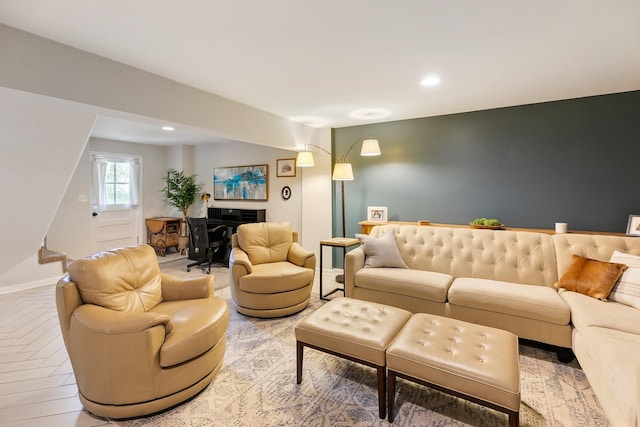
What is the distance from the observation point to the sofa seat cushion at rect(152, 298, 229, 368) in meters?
1.71

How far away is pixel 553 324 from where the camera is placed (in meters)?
2.26

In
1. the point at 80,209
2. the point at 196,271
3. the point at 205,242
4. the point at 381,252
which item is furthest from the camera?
the point at 80,209

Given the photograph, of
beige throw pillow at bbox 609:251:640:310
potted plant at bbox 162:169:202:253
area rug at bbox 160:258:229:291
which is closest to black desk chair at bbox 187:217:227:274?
area rug at bbox 160:258:229:291

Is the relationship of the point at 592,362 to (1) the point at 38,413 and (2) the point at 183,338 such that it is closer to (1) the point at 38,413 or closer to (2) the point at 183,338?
(2) the point at 183,338

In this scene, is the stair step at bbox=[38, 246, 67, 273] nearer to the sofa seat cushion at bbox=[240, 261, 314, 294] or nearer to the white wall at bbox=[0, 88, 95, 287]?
the white wall at bbox=[0, 88, 95, 287]

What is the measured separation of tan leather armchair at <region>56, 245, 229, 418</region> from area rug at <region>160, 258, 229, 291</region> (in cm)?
226

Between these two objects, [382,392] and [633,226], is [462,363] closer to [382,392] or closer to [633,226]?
[382,392]

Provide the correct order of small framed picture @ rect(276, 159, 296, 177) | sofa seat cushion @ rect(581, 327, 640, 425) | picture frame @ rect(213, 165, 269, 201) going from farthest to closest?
picture frame @ rect(213, 165, 269, 201)
small framed picture @ rect(276, 159, 296, 177)
sofa seat cushion @ rect(581, 327, 640, 425)

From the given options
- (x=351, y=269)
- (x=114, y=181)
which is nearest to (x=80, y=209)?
(x=114, y=181)

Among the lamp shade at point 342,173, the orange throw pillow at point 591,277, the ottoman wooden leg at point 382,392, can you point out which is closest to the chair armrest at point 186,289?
the ottoman wooden leg at point 382,392

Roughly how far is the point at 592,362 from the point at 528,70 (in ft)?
7.51

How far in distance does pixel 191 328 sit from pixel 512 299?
2.43 m

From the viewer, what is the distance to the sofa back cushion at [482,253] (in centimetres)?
280

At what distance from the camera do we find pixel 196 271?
500 centimetres
